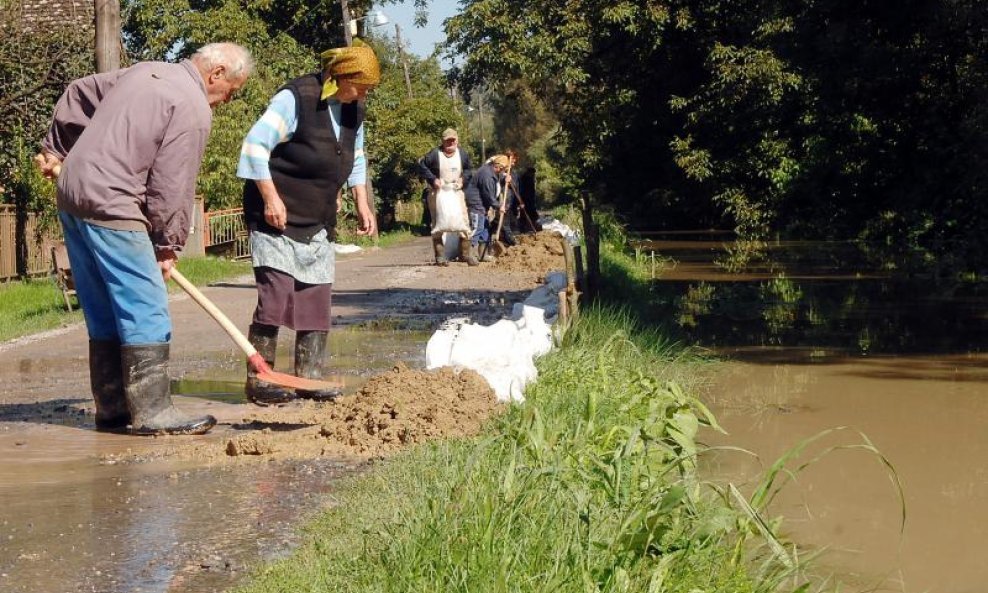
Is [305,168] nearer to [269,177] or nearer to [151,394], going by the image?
[269,177]

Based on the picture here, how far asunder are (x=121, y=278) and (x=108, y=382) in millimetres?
684

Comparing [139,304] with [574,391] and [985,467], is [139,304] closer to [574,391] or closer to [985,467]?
[574,391]

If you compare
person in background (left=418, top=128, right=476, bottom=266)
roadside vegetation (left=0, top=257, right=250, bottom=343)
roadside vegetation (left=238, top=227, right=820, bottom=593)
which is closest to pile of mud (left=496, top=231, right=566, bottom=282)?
person in background (left=418, top=128, right=476, bottom=266)

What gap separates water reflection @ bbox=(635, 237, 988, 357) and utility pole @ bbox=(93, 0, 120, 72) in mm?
6959

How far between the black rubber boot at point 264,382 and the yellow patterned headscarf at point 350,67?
1368 millimetres

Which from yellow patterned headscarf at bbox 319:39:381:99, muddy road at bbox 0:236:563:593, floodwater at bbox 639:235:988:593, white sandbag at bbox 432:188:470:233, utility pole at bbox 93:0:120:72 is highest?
utility pole at bbox 93:0:120:72

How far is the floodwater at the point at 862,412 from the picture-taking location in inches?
240

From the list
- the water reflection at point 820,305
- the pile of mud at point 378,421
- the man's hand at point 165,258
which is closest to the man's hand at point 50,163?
the man's hand at point 165,258

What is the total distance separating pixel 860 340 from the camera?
1302 centimetres

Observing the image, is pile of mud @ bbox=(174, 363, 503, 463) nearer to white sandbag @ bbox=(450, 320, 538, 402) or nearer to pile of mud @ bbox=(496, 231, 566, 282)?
white sandbag @ bbox=(450, 320, 538, 402)

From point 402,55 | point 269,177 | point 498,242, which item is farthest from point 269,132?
point 402,55

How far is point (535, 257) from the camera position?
2209 cm

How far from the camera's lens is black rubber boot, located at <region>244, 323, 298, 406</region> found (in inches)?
320

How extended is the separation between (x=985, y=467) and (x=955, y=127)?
11886mm
